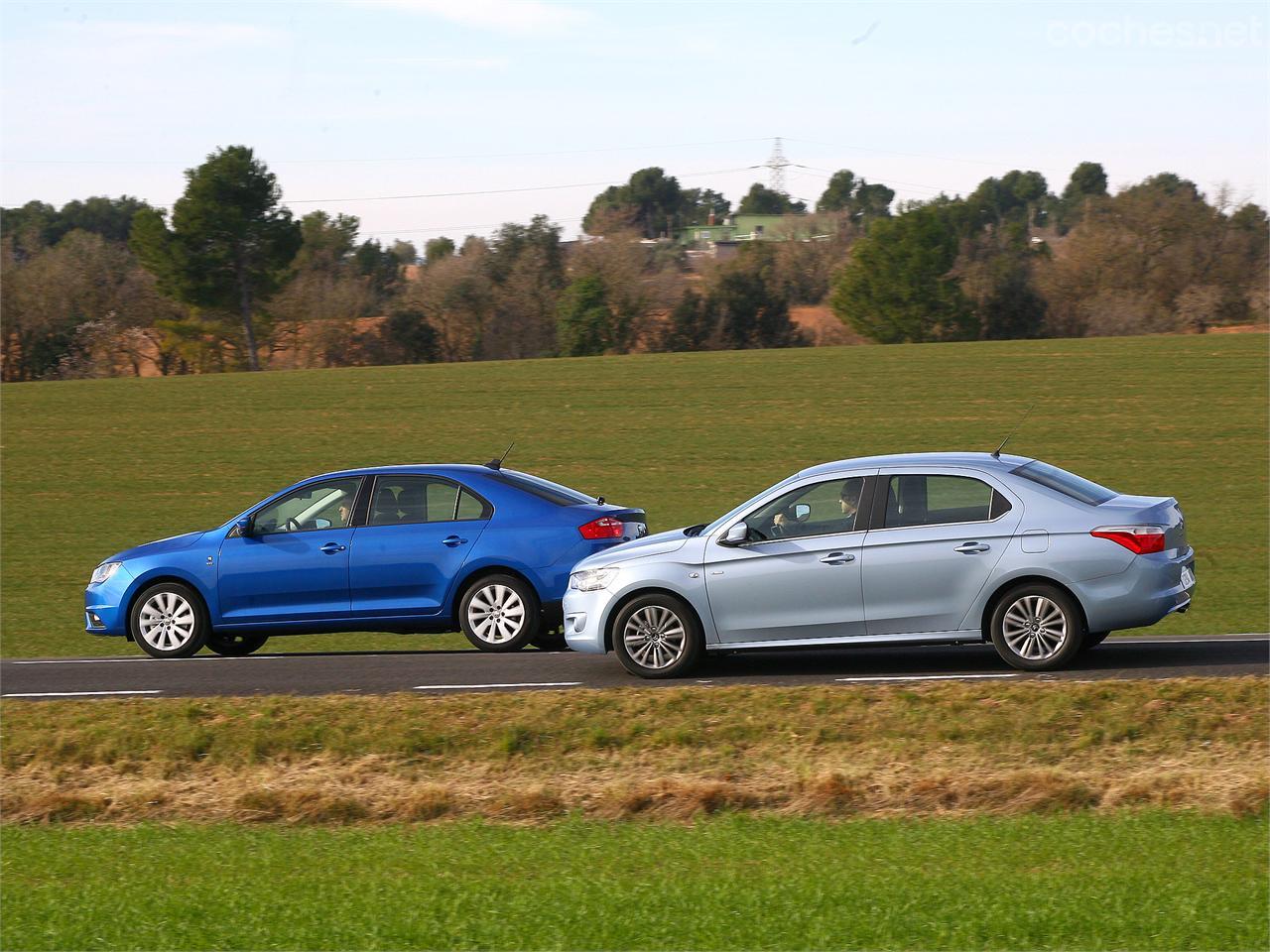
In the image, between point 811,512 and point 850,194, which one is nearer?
point 811,512

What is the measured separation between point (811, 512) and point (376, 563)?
13.6 feet

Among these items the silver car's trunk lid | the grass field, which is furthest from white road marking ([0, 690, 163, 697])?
the silver car's trunk lid

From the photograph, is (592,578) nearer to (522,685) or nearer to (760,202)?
(522,685)

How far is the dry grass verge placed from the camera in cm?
859

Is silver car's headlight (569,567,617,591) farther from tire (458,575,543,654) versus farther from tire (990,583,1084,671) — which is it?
tire (990,583,1084,671)

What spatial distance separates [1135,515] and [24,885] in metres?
7.80

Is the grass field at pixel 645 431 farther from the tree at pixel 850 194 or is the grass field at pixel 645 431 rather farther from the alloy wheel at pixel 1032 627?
the tree at pixel 850 194

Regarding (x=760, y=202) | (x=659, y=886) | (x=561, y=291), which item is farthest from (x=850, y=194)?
(x=659, y=886)

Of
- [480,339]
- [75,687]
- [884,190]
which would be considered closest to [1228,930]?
[75,687]

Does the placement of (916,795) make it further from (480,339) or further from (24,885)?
(480,339)

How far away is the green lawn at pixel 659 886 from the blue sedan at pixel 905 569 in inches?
131

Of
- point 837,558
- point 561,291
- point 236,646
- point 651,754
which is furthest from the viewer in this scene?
point 561,291

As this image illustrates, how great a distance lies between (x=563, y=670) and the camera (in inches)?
500

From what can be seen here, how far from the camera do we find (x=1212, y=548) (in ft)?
85.3
